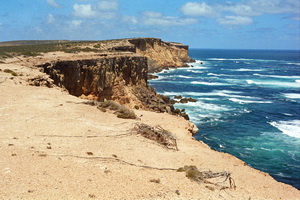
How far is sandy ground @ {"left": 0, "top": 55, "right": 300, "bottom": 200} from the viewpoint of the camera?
34.7 feet

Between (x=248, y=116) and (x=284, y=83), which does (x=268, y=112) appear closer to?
(x=248, y=116)

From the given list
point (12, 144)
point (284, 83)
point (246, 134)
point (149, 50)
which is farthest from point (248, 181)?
point (149, 50)

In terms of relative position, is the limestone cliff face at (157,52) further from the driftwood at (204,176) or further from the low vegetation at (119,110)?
the driftwood at (204,176)

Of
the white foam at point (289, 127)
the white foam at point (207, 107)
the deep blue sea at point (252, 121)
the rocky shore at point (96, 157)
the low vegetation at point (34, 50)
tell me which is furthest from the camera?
the white foam at point (207, 107)

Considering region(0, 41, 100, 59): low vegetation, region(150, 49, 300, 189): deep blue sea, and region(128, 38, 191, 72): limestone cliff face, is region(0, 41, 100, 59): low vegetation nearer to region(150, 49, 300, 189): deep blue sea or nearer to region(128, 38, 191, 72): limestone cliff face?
region(150, 49, 300, 189): deep blue sea

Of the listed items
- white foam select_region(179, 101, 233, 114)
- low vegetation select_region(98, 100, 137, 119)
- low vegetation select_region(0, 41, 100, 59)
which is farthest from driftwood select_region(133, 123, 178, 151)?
white foam select_region(179, 101, 233, 114)

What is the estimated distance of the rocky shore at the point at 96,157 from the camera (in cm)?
1070

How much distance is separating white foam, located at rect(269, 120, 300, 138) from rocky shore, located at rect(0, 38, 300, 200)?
16129mm

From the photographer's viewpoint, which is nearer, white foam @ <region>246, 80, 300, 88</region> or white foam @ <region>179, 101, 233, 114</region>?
white foam @ <region>179, 101, 233, 114</region>

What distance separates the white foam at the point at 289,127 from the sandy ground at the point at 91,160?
65.3 feet

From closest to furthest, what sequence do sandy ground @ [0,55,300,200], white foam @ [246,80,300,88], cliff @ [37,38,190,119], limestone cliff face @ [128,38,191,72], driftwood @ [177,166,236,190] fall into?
sandy ground @ [0,55,300,200], driftwood @ [177,166,236,190], cliff @ [37,38,190,119], white foam @ [246,80,300,88], limestone cliff face @ [128,38,191,72]

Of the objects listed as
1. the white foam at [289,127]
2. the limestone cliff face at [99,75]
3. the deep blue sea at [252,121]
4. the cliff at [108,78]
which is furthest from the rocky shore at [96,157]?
the white foam at [289,127]

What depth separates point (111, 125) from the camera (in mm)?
19141

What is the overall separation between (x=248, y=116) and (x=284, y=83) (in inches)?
1623
